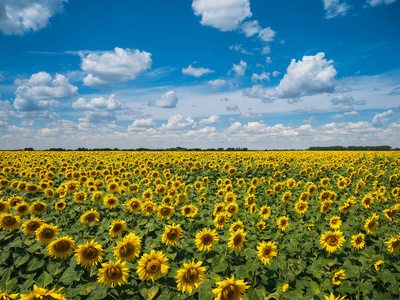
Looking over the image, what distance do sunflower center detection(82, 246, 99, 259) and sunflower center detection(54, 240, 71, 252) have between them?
756 mm

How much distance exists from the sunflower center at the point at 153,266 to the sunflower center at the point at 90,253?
1.20 m

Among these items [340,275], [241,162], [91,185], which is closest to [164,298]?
[340,275]

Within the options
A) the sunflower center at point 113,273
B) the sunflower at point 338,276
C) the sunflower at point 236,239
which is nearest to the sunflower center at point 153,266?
the sunflower center at point 113,273

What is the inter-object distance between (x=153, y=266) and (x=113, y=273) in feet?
2.02

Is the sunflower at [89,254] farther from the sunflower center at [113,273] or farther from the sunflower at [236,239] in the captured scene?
the sunflower at [236,239]

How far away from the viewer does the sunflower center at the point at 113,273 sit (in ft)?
11.8

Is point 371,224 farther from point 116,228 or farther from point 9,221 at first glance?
point 9,221

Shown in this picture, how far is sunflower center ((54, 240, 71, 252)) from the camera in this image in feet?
15.2

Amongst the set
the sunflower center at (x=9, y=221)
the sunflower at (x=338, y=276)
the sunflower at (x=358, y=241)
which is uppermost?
the sunflower center at (x=9, y=221)

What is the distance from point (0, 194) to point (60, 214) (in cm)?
382

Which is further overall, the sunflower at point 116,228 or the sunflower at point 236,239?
the sunflower at point 116,228

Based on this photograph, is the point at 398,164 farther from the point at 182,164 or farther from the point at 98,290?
the point at 98,290

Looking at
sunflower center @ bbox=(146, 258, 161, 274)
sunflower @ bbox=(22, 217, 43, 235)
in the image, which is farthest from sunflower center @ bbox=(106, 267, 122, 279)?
sunflower @ bbox=(22, 217, 43, 235)

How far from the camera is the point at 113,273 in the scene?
360 cm
